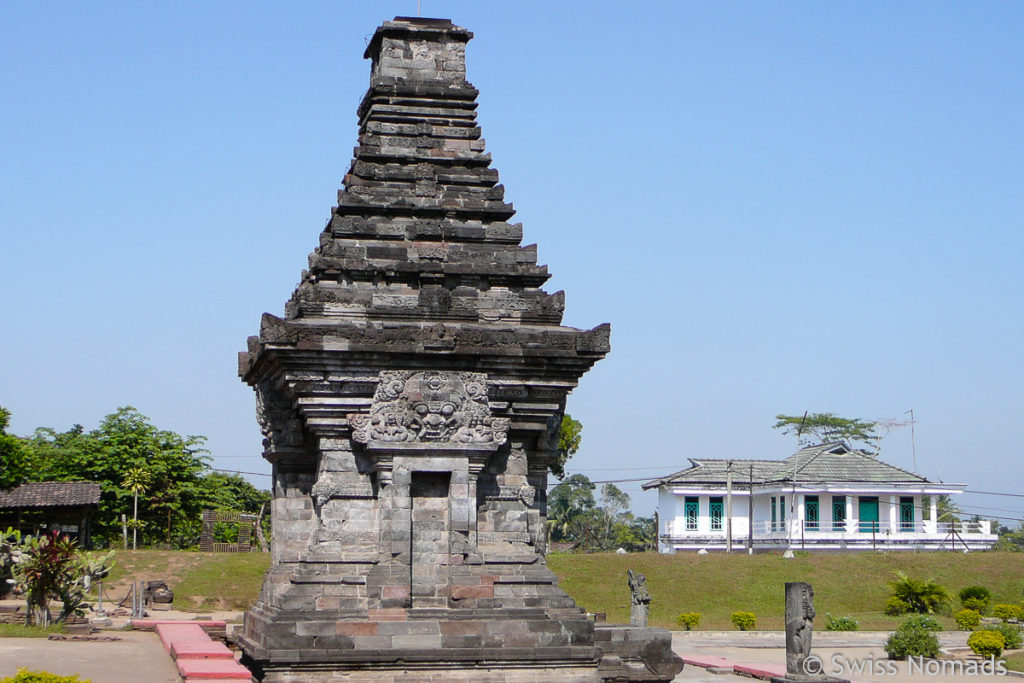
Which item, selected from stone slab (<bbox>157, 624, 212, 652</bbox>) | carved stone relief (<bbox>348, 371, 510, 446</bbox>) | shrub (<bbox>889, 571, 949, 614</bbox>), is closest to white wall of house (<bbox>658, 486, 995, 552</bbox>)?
shrub (<bbox>889, 571, 949, 614</bbox>)

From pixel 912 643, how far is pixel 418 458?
17104 mm

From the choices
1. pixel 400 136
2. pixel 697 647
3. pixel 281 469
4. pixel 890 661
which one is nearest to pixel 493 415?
pixel 281 469

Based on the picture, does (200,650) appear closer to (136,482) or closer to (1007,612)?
(1007,612)

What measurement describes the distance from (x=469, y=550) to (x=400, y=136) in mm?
6187

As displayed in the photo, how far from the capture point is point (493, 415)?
51.7ft

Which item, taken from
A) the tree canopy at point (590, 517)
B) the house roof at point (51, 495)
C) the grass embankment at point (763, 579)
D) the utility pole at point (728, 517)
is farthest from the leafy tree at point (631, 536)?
the house roof at point (51, 495)

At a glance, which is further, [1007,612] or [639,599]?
[1007,612]

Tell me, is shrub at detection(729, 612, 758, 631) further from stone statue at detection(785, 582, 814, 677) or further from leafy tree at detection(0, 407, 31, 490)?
leafy tree at detection(0, 407, 31, 490)

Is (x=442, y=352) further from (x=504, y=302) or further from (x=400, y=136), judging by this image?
(x=400, y=136)

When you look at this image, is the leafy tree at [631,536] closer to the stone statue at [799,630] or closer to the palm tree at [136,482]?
the palm tree at [136,482]

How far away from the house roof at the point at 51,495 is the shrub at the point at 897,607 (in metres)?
29.2

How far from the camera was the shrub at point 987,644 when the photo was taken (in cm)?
2645

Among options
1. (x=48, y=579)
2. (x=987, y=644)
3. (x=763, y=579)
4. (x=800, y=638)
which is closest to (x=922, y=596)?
(x=763, y=579)

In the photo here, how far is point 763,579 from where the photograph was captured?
45.6 metres
